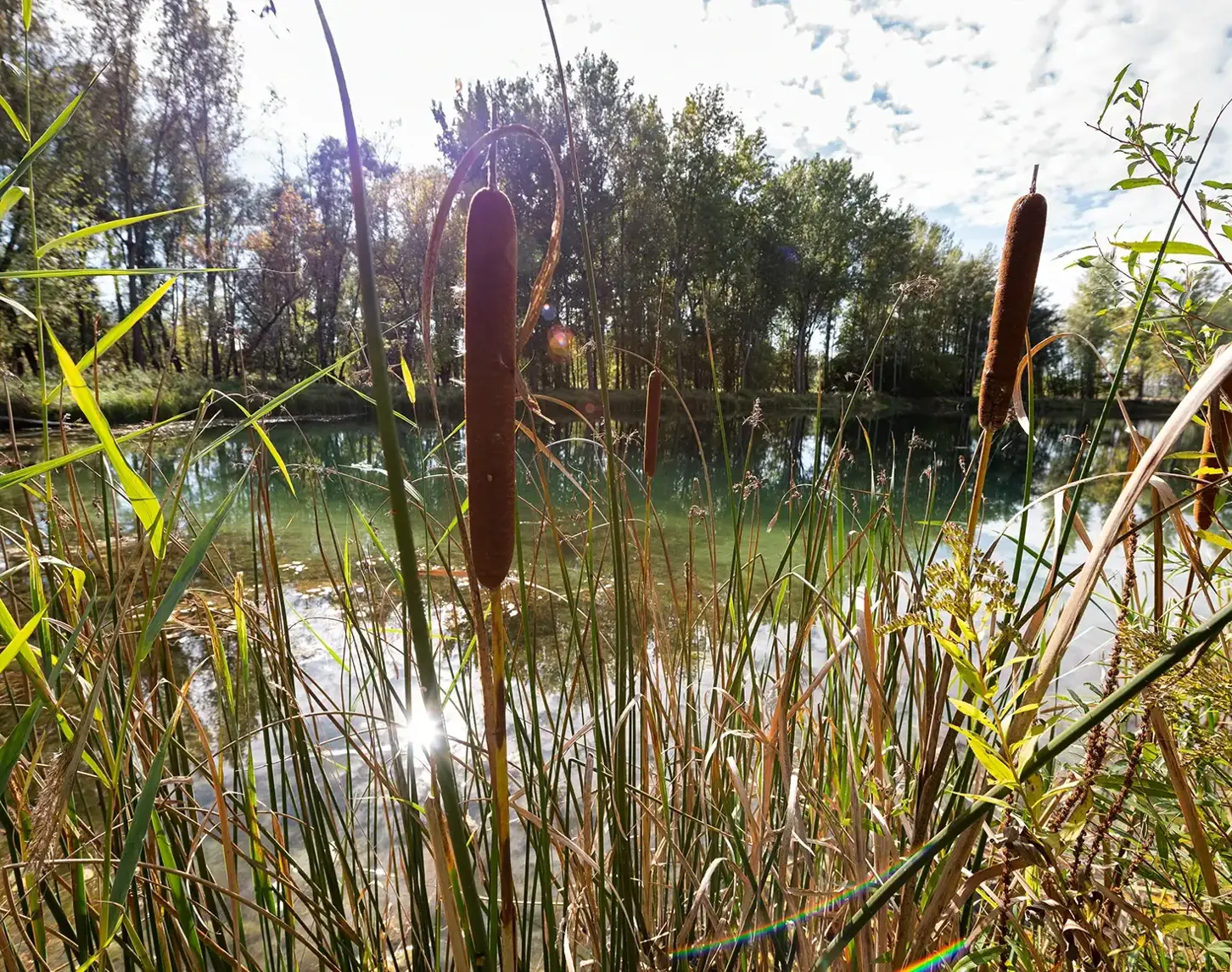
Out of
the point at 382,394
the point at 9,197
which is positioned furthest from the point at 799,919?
the point at 9,197

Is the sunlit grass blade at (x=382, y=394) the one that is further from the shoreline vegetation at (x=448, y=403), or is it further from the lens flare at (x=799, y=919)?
the lens flare at (x=799, y=919)

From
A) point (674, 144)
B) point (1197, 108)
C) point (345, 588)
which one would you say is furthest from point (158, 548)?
point (674, 144)

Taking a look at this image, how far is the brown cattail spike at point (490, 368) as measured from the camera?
1.73 feet

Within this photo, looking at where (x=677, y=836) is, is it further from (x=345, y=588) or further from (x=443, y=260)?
(x=443, y=260)

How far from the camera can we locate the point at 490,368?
54 cm

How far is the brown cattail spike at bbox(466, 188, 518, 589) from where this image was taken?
529 millimetres

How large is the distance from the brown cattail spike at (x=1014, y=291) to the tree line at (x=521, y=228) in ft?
43.3

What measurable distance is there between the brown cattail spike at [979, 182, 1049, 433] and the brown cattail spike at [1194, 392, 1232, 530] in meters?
0.25

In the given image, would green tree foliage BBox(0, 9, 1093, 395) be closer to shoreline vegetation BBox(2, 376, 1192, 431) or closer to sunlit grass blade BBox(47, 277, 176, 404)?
shoreline vegetation BBox(2, 376, 1192, 431)

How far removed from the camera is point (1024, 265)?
0.87 meters

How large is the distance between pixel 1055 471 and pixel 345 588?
15.9 metres

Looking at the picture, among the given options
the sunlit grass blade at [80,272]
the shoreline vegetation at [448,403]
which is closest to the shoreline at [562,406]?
the shoreline vegetation at [448,403]

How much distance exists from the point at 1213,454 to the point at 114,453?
131cm

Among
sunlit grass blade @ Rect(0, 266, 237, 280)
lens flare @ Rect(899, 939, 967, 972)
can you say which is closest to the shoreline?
sunlit grass blade @ Rect(0, 266, 237, 280)
